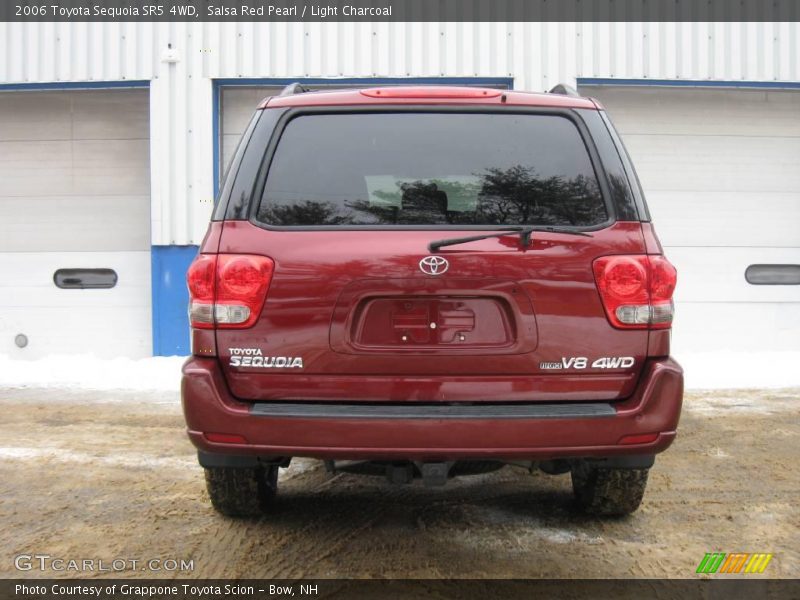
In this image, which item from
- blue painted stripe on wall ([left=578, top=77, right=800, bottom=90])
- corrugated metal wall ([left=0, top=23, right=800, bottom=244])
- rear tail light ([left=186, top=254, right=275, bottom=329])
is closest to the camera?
rear tail light ([left=186, top=254, right=275, bottom=329])

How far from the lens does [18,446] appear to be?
4.77 m

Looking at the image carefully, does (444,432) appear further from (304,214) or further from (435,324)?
(304,214)

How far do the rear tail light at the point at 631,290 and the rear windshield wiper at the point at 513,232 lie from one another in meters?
0.15

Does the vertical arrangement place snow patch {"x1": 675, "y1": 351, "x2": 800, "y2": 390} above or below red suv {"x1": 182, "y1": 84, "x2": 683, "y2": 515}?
below

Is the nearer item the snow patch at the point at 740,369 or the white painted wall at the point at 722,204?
the snow patch at the point at 740,369

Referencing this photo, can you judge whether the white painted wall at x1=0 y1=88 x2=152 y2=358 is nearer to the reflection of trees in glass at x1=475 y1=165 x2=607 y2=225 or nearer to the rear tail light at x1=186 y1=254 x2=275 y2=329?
the rear tail light at x1=186 y1=254 x2=275 y2=329

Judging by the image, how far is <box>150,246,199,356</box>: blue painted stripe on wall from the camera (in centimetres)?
810

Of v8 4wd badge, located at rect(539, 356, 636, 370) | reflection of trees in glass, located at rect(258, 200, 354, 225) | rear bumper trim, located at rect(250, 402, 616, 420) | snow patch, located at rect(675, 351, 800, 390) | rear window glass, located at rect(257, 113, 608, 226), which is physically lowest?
snow patch, located at rect(675, 351, 800, 390)

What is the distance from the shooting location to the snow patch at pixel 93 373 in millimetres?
7242

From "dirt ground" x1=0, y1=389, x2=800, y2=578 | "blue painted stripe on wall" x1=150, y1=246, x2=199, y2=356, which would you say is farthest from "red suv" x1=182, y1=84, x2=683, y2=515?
"blue painted stripe on wall" x1=150, y1=246, x2=199, y2=356

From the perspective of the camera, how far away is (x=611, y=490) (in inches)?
124

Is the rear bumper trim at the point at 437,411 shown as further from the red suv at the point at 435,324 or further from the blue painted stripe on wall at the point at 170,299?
the blue painted stripe on wall at the point at 170,299

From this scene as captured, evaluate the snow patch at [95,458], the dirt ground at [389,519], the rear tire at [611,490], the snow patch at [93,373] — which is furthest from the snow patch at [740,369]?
the snow patch at [93,373]

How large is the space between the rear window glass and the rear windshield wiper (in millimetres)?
49
